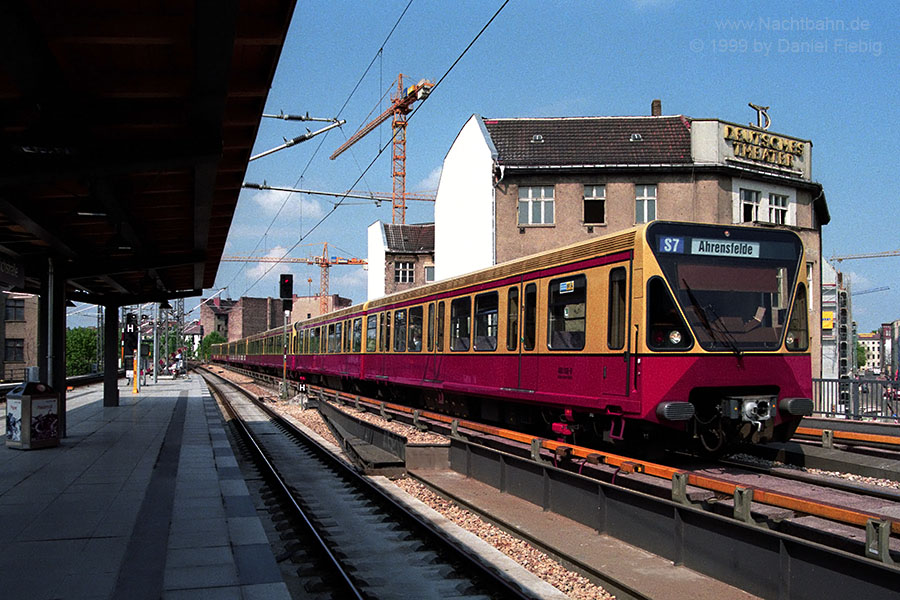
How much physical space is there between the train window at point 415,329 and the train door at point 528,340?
5.83 meters

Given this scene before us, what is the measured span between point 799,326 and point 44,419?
498 inches

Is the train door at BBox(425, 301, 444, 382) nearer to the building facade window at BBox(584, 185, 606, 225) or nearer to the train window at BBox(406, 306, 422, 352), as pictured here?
the train window at BBox(406, 306, 422, 352)

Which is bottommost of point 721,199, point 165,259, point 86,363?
point 86,363

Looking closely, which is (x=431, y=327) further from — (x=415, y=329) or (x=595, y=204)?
(x=595, y=204)

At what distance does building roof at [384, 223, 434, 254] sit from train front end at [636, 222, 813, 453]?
136 ft

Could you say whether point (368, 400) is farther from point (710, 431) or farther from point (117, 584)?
point (117, 584)

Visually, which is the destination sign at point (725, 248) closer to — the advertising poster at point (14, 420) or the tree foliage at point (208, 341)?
the advertising poster at point (14, 420)

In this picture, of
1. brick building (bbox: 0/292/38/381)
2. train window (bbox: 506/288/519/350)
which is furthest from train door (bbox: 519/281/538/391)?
brick building (bbox: 0/292/38/381)

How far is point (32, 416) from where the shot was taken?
551 inches

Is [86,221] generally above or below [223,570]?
above

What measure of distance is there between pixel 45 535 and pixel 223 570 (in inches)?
94.2

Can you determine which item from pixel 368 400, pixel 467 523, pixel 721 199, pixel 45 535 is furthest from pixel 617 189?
pixel 45 535

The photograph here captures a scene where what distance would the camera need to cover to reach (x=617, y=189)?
2902 cm

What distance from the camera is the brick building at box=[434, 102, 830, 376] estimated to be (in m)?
28.7
